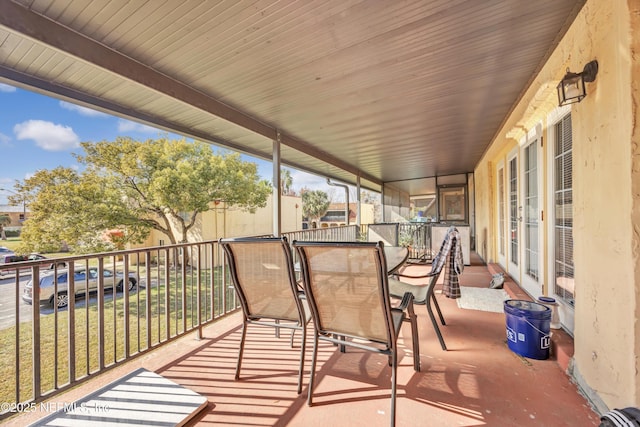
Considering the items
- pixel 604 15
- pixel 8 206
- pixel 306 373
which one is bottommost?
pixel 306 373

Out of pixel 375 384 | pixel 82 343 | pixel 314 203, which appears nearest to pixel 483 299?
pixel 375 384

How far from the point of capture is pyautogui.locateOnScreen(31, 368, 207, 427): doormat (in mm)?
1543

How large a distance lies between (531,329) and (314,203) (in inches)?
1002

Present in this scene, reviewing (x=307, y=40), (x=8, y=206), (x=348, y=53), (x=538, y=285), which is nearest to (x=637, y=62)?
(x=348, y=53)

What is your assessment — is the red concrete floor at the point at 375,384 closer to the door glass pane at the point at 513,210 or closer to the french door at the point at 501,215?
the door glass pane at the point at 513,210

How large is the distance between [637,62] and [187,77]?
3.07 meters

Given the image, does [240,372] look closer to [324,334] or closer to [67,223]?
[324,334]

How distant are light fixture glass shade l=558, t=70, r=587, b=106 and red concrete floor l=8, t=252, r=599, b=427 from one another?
1.87 m

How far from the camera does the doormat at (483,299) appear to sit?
10.9ft

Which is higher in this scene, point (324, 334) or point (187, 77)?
point (187, 77)

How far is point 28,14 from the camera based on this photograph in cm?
168

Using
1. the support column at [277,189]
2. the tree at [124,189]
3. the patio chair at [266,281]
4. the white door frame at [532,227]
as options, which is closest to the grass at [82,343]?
the patio chair at [266,281]

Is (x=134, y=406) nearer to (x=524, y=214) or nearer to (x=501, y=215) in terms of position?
(x=524, y=214)

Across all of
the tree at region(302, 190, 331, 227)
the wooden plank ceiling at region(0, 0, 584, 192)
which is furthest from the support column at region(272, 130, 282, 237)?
the tree at region(302, 190, 331, 227)
